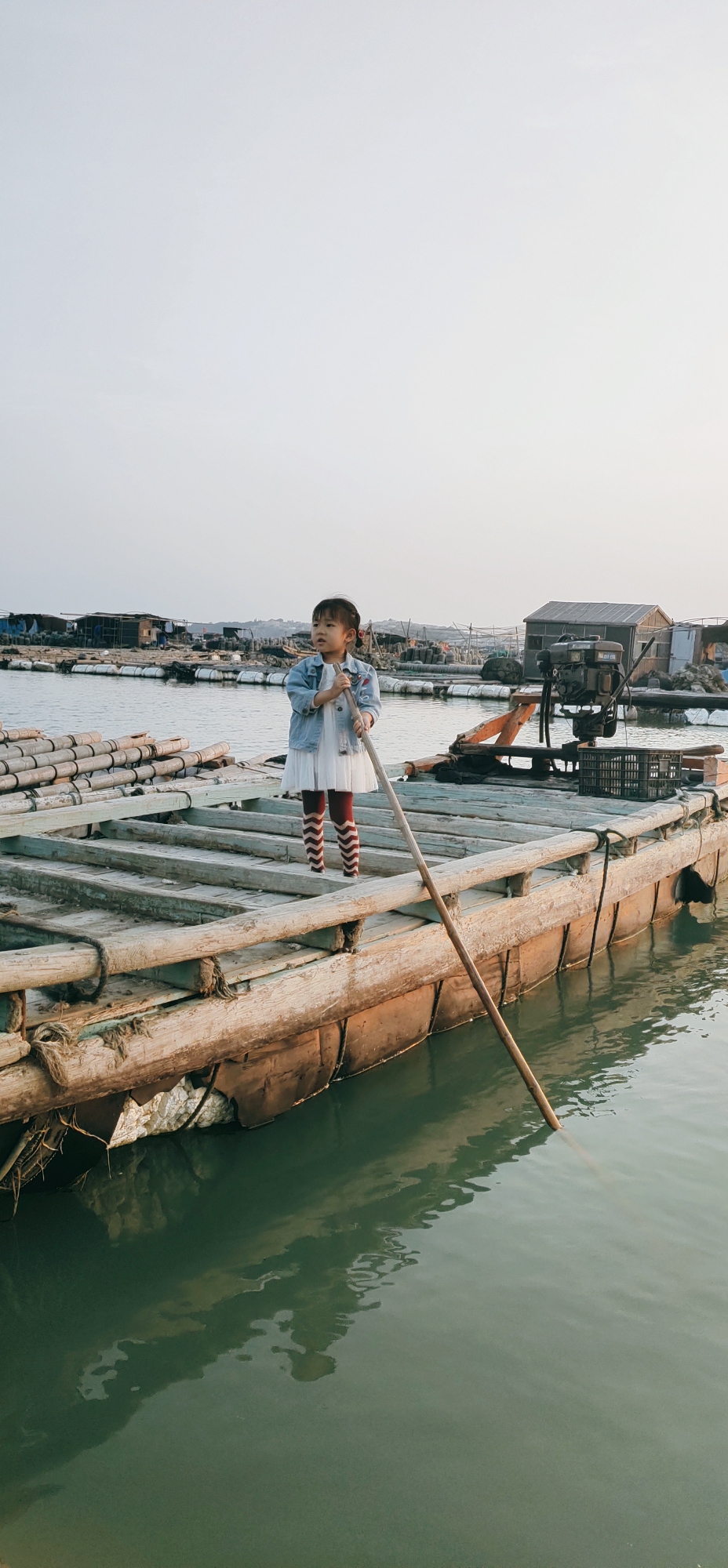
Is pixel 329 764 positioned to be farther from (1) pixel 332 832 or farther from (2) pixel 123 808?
(2) pixel 123 808

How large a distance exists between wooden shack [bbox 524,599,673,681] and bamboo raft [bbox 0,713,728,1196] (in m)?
34.8

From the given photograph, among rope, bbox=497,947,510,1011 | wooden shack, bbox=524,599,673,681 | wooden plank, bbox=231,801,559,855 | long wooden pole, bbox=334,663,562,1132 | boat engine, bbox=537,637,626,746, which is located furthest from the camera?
wooden shack, bbox=524,599,673,681

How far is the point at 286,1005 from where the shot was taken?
3.94 m

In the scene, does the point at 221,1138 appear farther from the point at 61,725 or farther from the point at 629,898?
the point at 61,725

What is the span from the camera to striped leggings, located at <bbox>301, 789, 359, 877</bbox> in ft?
16.4

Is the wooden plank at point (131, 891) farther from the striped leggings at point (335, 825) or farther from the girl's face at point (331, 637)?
the girl's face at point (331, 637)

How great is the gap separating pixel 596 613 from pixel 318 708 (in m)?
40.2

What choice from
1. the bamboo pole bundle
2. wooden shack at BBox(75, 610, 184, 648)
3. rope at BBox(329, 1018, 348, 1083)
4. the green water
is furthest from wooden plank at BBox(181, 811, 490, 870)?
wooden shack at BBox(75, 610, 184, 648)

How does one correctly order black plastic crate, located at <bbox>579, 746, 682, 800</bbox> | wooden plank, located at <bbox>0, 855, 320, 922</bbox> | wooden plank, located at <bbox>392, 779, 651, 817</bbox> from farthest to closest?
1. black plastic crate, located at <bbox>579, 746, 682, 800</bbox>
2. wooden plank, located at <bbox>392, 779, 651, 817</bbox>
3. wooden plank, located at <bbox>0, 855, 320, 922</bbox>

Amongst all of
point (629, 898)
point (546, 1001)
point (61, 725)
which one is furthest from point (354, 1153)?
point (61, 725)

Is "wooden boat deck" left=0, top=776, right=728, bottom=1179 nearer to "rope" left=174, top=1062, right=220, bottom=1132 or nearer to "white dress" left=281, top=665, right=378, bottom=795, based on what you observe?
"rope" left=174, top=1062, right=220, bottom=1132

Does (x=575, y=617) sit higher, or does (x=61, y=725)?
(x=575, y=617)

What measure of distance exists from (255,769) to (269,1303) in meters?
11.0

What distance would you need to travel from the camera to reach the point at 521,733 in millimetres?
33406
